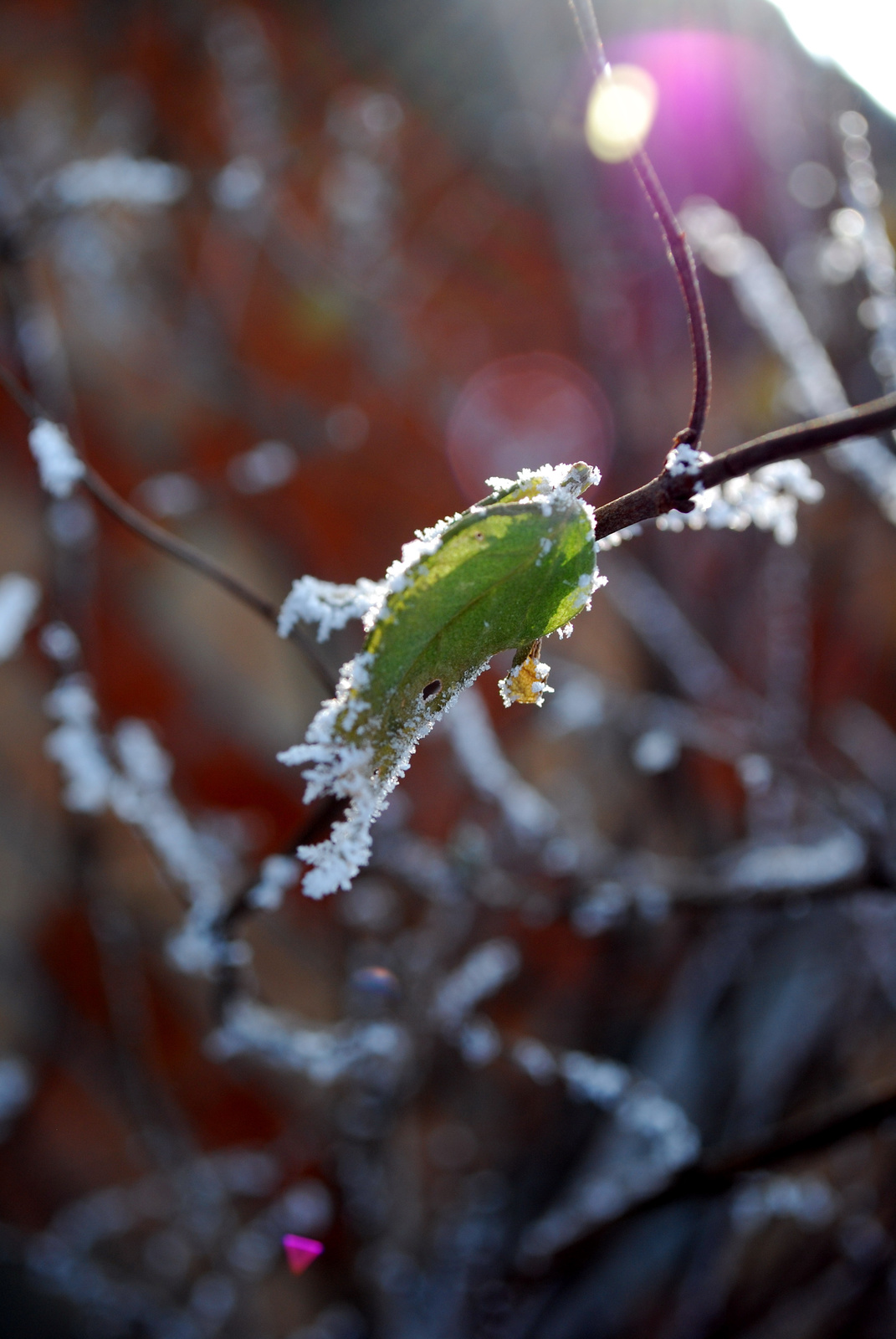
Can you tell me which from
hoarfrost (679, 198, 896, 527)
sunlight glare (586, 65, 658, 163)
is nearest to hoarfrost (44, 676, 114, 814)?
hoarfrost (679, 198, 896, 527)

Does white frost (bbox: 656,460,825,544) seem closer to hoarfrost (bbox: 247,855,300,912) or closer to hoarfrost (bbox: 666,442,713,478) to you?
hoarfrost (bbox: 666,442,713,478)

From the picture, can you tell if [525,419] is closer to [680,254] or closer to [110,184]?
[110,184]

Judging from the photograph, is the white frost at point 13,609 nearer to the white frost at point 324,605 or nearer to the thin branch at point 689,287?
the white frost at point 324,605

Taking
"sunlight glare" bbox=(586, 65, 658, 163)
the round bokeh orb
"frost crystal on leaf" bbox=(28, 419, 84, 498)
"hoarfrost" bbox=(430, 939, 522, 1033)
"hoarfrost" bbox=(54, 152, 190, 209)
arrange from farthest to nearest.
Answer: the round bokeh orb → "sunlight glare" bbox=(586, 65, 658, 163) → "hoarfrost" bbox=(54, 152, 190, 209) → "hoarfrost" bbox=(430, 939, 522, 1033) → "frost crystal on leaf" bbox=(28, 419, 84, 498)

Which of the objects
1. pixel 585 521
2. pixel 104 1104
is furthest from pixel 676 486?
pixel 104 1104

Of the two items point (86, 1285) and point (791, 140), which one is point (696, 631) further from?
point (86, 1285)

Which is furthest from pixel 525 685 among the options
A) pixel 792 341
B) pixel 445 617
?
pixel 792 341
